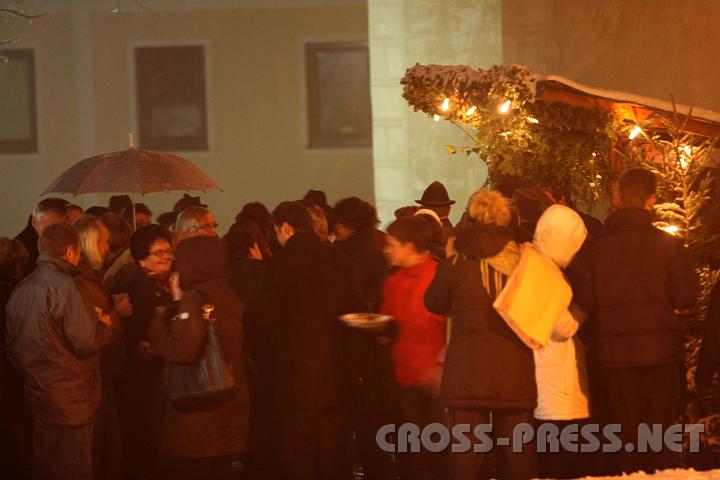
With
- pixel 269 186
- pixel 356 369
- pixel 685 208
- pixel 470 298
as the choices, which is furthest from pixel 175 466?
pixel 269 186

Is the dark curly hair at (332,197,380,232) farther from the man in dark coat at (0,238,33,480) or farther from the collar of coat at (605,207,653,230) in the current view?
the man in dark coat at (0,238,33,480)

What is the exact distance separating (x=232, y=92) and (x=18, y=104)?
3.94 metres

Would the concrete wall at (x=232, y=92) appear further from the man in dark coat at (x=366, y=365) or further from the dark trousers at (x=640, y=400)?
the dark trousers at (x=640, y=400)

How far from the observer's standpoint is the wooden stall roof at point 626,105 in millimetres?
9906

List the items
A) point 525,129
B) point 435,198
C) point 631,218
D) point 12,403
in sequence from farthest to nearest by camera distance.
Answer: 1. point 435,198
2. point 525,129
3. point 12,403
4. point 631,218

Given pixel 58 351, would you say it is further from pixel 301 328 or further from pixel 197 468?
pixel 301 328

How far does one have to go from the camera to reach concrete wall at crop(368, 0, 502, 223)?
15.6m

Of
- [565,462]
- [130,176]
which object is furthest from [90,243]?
[565,462]

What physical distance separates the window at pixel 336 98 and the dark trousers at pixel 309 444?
48.5 feet

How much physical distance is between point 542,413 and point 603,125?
3.82 metres

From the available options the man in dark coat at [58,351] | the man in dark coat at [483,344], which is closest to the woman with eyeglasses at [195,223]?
the man in dark coat at [58,351]

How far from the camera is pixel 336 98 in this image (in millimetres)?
22531

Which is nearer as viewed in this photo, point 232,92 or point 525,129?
point 525,129

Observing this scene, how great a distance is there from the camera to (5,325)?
8359mm
